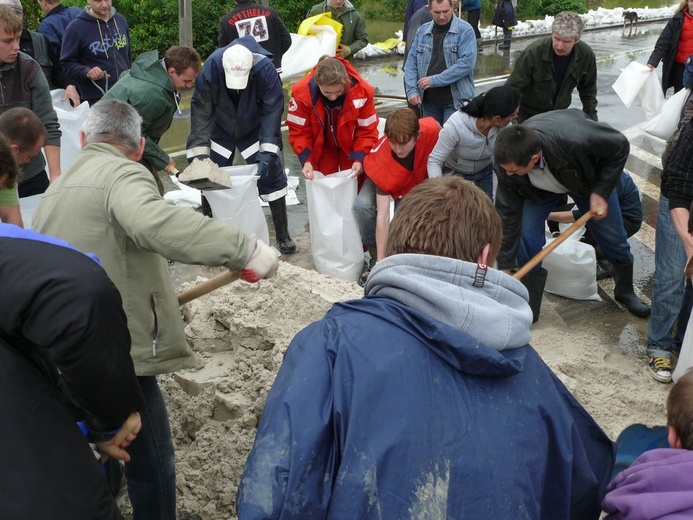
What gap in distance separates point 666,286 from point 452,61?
2929 mm

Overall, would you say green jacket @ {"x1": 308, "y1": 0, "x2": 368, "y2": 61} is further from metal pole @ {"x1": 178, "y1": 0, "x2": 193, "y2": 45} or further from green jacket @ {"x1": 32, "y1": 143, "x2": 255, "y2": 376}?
green jacket @ {"x1": 32, "y1": 143, "x2": 255, "y2": 376}

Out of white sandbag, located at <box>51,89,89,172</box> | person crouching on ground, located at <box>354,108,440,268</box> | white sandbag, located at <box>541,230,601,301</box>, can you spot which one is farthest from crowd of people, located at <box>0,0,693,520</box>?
white sandbag, located at <box>51,89,89,172</box>

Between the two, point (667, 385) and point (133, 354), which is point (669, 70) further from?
point (133, 354)

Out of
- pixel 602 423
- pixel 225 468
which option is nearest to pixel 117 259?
pixel 225 468

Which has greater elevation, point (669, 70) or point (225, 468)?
point (669, 70)

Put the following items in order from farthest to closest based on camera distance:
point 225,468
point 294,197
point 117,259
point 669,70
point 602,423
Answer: point 669,70 → point 294,197 → point 602,423 → point 225,468 → point 117,259

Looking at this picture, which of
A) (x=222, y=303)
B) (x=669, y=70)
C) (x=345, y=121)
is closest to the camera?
(x=222, y=303)

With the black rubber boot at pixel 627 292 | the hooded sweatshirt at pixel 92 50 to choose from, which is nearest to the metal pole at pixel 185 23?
the hooded sweatshirt at pixel 92 50

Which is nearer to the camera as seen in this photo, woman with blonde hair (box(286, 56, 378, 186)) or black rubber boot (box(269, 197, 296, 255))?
woman with blonde hair (box(286, 56, 378, 186))

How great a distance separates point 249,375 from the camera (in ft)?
11.1

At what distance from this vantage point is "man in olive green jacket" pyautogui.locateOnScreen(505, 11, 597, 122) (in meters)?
5.60

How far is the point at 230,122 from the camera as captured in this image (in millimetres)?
5336

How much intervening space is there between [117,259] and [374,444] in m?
1.30

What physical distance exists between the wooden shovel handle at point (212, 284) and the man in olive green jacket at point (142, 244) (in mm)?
164
